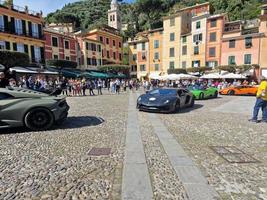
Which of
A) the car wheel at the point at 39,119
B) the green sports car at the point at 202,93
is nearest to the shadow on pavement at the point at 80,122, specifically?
the car wheel at the point at 39,119

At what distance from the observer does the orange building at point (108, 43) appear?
45.8 metres

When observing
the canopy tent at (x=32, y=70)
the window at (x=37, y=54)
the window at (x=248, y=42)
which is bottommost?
the canopy tent at (x=32, y=70)

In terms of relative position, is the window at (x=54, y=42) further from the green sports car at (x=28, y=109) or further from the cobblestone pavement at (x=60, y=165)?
the cobblestone pavement at (x=60, y=165)

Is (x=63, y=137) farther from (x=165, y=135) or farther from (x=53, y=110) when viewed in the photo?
(x=165, y=135)

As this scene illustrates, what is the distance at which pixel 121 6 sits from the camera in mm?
112562

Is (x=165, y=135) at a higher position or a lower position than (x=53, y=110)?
lower

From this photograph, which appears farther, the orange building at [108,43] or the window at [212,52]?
the orange building at [108,43]

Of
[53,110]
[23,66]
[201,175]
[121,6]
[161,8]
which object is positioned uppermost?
[121,6]

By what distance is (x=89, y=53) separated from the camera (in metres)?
42.6

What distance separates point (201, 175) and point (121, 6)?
4702 inches

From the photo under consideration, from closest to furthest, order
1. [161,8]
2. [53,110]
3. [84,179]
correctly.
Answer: [84,179], [53,110], [161,8]

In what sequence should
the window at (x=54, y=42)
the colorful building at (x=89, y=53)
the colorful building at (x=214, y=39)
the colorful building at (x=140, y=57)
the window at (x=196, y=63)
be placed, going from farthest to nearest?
1. the colorful building at (x=140, y=57)
2. the window at (x=196, y=63)
3. the colorful building at (x=89, y=53)
4. the colorful building at (x=214, y=39)
5. the window at (x=54, y=42)

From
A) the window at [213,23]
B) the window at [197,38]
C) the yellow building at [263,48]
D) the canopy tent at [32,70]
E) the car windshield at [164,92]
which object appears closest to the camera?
the car windshield at [164,92]

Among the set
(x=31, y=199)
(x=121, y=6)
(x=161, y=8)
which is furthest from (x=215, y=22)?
(x=121, y=6)
